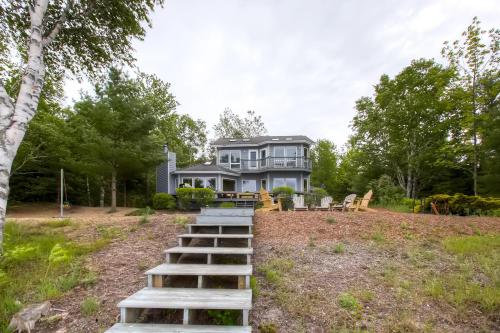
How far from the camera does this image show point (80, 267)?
3.52m

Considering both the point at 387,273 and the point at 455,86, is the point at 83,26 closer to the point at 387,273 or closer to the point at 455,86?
the point at 387,273

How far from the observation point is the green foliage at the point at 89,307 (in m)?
2.59

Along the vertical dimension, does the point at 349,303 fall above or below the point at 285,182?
below

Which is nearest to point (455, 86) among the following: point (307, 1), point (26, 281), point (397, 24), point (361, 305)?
point (397, 24)

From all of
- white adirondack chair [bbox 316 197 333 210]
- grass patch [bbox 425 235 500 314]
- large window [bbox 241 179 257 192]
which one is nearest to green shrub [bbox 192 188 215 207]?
white adirondack chair [bbox 316 197 333 210]

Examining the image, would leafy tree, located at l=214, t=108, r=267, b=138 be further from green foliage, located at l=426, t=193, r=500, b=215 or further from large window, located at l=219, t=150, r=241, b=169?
green foliage, located at l=426, t=193, r=500, b=215

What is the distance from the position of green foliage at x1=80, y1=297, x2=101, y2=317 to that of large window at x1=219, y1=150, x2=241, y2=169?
749 inches

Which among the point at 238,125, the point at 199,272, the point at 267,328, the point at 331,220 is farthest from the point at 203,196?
the point at 238,125

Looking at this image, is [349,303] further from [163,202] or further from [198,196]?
[163,202]

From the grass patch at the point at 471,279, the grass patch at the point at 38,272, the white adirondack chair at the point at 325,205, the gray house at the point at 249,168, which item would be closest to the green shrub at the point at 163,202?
the gray house at the point at 249,168

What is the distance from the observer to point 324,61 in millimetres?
12039

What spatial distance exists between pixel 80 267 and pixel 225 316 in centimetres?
252

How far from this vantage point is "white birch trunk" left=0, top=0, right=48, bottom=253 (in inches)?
146

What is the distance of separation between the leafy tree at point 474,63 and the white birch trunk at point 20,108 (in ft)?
57.7
